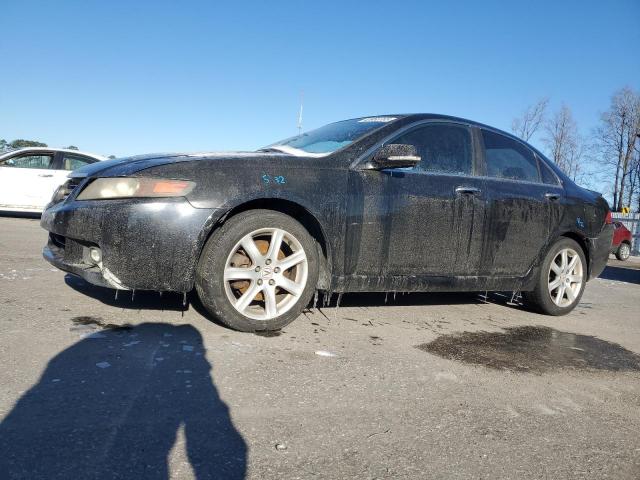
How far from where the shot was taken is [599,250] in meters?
5.20

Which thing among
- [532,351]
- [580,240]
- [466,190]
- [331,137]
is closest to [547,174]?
[580,240]

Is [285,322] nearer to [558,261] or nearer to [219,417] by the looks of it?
[219,417]

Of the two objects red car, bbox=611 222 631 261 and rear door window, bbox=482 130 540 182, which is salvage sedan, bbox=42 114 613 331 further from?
red car, bbox=611 222 631 261

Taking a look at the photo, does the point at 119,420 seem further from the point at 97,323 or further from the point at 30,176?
the point at 30,176

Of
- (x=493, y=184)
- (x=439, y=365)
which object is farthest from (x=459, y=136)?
(x=439, y=365)

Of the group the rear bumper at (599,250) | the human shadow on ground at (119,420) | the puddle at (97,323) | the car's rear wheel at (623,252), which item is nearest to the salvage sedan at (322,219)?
the puddle at (97,323)

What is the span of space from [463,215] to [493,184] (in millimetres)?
497

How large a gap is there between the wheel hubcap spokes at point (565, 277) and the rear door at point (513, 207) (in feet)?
1.20

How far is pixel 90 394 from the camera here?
2.19 m

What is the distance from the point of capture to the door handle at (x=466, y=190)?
4109 mm

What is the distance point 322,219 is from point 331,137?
1.00 metres

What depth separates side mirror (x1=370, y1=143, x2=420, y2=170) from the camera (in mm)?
3573

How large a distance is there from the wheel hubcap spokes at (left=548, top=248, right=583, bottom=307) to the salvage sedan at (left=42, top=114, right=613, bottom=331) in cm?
3

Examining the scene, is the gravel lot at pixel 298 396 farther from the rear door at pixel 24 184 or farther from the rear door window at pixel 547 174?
the rear door at pixel 24 184
